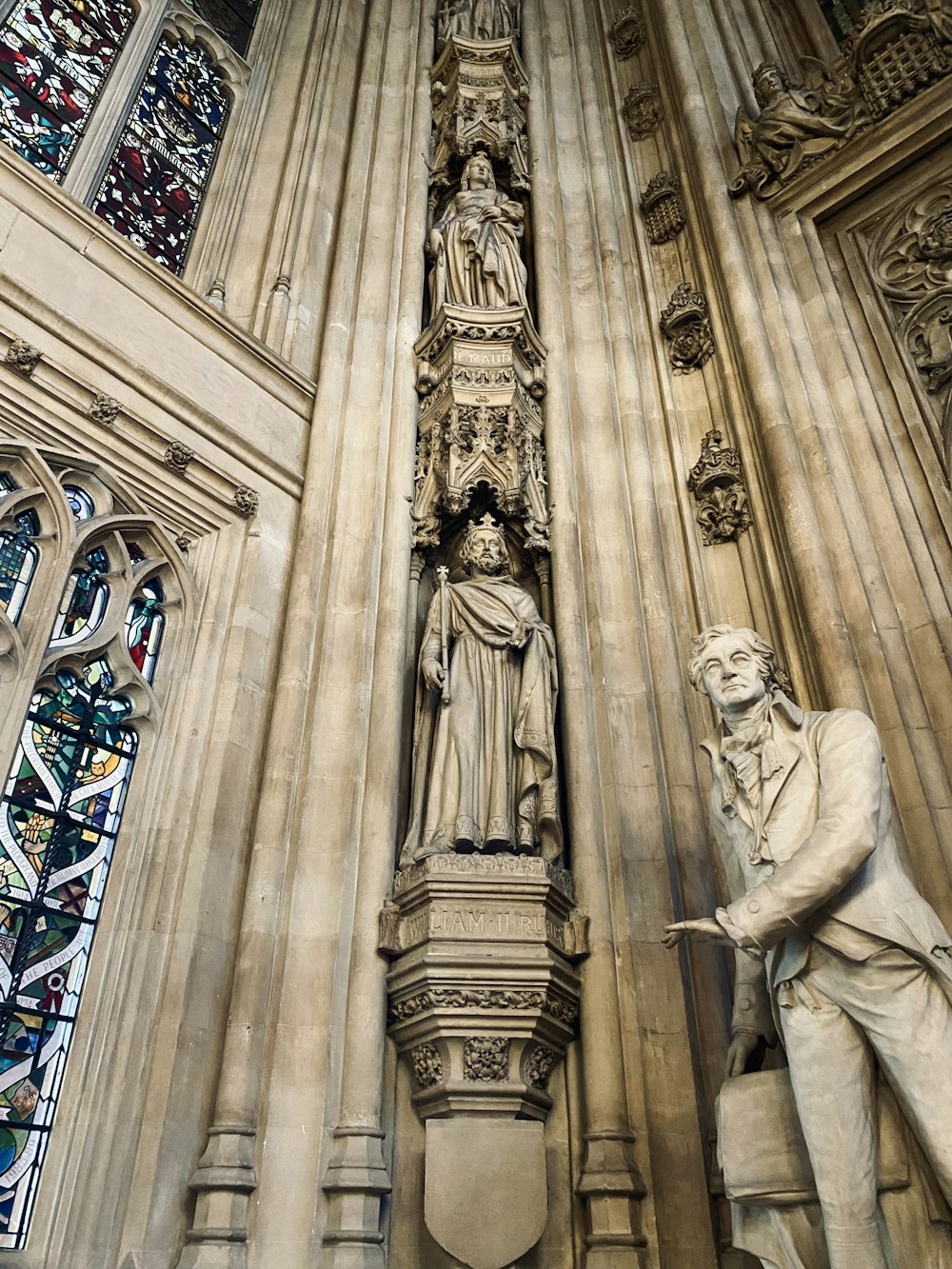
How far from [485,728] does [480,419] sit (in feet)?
6.68

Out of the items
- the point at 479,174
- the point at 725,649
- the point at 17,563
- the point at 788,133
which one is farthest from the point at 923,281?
the point at 17,563

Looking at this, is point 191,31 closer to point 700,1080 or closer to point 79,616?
point 79,616

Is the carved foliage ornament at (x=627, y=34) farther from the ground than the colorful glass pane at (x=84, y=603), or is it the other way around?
the carved foliage ornament at (x=627, y=34)

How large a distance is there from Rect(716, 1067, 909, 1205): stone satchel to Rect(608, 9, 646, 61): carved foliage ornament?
28.8ft

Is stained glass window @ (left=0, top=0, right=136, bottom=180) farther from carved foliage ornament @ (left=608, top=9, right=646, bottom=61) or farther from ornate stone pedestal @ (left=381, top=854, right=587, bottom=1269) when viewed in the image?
ornate stone pedestal @ (left=381, top=854, right=587, bottom=1269)

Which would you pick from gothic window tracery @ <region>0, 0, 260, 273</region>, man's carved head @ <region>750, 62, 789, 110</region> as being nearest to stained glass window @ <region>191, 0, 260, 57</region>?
gothic window tracery @ <region>0, 0, 260, 273</region>

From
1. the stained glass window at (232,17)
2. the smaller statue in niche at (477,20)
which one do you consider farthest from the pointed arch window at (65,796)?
the smaller statue in niche at (477,20)

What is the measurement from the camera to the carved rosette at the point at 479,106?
24.7 ft

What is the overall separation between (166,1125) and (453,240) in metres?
5.57

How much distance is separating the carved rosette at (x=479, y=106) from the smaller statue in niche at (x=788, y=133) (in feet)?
5.56

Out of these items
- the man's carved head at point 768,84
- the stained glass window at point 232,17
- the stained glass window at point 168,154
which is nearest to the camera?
the stained glass window at point 168,154

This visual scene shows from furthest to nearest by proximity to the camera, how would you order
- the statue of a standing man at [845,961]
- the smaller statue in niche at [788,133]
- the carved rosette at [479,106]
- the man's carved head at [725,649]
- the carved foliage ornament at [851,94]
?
the carved rosette at [479,106] → the smaller statue in niche at [788,133] → the carved foliage ornament at [851,94] → the man's carved head at [725,649] → the statue of a standing man at [845,961]

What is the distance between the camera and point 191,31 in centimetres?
788

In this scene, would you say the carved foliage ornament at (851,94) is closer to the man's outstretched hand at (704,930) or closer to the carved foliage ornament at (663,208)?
the carved foliage ornament at (663,208)
